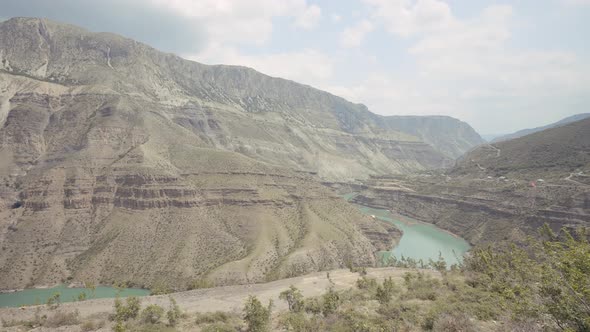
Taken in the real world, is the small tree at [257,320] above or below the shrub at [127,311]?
below

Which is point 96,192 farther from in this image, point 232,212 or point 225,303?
point 225,303

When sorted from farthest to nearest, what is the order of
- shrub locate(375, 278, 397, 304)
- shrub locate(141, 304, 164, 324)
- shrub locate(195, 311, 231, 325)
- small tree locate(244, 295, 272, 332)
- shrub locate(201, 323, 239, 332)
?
shrub locate(375, 278, 397, 304) < shrub locate(141, 304, 164, 324) < shrub locate(195, 311, 231, 325) < small tree locate(244, 295, 272, 332) < shrub locate(201, 323, 239, 332)

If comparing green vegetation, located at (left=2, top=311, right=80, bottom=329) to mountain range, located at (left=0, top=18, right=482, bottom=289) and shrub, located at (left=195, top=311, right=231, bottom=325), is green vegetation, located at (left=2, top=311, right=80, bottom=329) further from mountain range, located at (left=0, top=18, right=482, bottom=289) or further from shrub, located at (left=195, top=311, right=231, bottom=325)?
mountain range, located at (left=0, top=18, right=482, bottom=289)

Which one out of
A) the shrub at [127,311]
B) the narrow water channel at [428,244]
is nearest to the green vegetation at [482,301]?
the shrub at [127,311]

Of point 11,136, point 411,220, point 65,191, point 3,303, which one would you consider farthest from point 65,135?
point 411,220

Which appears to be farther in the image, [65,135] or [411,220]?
[411,220]

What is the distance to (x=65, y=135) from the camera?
14050cm

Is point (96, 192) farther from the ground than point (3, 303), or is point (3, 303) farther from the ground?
point (96, 192)

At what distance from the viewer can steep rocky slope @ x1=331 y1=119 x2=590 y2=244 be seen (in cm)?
11862

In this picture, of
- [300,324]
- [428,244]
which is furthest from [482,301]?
[428,244]

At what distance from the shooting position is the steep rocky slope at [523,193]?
389 feet

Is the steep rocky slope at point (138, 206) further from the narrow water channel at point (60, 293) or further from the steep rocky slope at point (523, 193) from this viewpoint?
the steep rocky slope at point (523, 193)

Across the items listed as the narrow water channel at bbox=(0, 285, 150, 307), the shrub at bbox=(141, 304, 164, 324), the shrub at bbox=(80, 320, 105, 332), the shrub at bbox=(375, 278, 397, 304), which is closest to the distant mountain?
the shrub at bbox=(375, 278, 397, 304)

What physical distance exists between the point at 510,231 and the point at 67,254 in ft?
485
